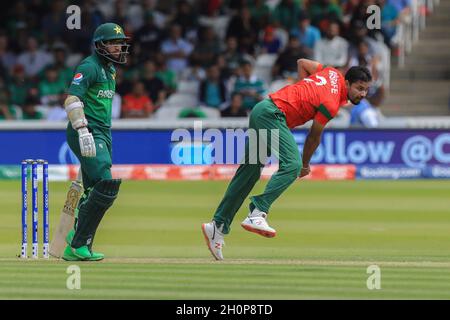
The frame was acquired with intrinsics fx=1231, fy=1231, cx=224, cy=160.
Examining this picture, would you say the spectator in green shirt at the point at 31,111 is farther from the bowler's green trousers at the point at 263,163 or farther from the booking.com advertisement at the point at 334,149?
the bowler's green trousers at the point at 263,163

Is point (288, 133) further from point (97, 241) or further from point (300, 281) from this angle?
point (97, 241)

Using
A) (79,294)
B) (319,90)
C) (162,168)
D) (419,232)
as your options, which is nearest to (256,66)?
(162,168)

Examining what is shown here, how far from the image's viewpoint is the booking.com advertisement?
18.8 m

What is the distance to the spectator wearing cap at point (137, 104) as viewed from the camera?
20.8m

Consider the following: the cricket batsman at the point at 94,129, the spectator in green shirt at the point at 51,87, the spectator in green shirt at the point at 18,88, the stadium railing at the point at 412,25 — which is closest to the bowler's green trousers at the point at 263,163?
the cricket batsman at the point at 94,129

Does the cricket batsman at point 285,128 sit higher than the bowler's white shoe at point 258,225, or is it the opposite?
the cricket batsman at point 285,128

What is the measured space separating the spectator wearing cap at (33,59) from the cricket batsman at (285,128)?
1306 centimetres

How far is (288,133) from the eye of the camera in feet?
32.1

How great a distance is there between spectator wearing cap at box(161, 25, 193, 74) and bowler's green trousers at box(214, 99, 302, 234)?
1261 cm

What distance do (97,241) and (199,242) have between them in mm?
969

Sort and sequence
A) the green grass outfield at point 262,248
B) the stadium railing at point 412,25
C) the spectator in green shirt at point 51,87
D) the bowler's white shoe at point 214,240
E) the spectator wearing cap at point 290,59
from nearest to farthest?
the green grass outfield at point 262,248 < the bowler's white shoe at point 214,240 < the spectator wearing cap at point 290,59 < the spectator in green shirt at point 51,87 < the stadium railing at point 412,25

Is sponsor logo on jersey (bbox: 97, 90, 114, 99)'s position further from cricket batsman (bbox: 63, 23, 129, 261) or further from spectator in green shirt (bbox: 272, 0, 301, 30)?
spectator in green shirt (bbox: 272, 0, 301, 30)

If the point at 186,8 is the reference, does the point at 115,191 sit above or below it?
below

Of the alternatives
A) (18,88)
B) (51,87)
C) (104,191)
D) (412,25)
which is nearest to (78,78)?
(104,191)
